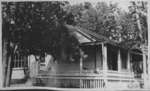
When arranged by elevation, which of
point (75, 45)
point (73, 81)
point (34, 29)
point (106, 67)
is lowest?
point (73, 81)

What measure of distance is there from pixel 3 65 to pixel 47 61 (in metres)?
0.44

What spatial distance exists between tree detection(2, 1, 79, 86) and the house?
0.17m

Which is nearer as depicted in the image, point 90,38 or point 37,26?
Answer: point 90,38

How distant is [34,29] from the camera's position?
2.47m

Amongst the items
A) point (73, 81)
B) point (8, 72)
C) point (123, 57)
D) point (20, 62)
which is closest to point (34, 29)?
point (20, 62)

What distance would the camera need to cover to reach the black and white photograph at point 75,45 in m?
2.34

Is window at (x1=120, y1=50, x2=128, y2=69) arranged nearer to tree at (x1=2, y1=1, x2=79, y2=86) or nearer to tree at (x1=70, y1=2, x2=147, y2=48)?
tree at (x1=70, y1=2, x2=147, y2=48)

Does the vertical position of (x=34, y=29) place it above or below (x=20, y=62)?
above

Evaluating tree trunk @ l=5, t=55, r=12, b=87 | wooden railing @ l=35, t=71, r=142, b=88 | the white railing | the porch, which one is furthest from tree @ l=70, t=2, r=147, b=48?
tree trunk @ l=5, t=55, r=12, b=87

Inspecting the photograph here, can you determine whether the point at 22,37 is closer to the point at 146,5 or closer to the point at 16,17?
the point at 16,17

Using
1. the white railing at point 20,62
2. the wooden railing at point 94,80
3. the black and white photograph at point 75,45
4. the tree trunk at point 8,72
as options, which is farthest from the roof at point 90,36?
the tree trunk at point 8,72

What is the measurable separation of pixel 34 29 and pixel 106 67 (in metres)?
0.77

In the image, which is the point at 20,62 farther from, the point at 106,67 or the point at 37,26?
the point at 106,67

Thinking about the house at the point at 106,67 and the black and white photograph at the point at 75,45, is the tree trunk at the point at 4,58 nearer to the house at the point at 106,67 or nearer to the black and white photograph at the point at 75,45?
the black and white photograph at the point at 75,45
